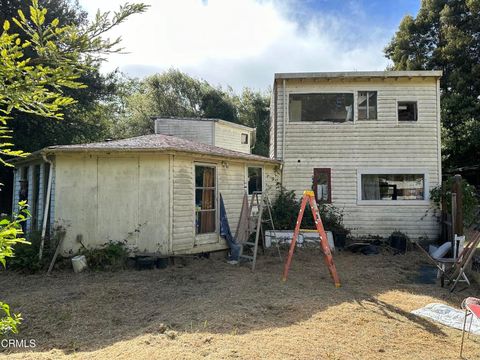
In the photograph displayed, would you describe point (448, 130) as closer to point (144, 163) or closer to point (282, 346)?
point (144, 163)

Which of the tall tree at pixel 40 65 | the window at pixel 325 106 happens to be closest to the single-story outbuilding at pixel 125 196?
the window at pixel 325 106

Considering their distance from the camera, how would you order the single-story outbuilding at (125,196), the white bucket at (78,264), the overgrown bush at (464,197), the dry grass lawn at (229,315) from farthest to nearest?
1. the overgrown bush at (464,197)
2. the single-story outbuilding at (125,196)
3. the white bucket at (78,264)
4. the dry grass lawn at (229,315)

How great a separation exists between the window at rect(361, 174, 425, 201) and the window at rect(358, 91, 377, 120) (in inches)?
78.8

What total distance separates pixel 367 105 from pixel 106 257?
9.44 meters

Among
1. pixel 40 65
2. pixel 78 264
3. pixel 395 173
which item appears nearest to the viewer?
pixel 40 65

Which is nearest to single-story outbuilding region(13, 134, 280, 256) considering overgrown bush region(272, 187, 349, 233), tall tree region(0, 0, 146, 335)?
overgrown bush region(272, 187, 349, 233)

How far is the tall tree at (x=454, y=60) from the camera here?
18953 mm

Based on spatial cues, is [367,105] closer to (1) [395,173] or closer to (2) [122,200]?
(1) [395,173]

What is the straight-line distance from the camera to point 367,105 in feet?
40.1

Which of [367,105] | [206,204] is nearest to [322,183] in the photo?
[367,105]

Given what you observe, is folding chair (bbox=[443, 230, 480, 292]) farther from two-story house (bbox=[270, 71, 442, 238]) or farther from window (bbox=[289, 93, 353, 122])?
window (bbox=[289, 93, 353, 122])

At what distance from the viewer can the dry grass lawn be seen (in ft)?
12.7

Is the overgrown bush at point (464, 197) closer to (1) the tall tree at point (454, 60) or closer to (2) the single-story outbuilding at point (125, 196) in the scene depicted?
(2) the single-story outbuilding at point (125, 196)

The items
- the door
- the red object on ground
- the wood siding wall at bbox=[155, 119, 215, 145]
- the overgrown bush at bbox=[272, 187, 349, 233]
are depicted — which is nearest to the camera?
the red object on ground
